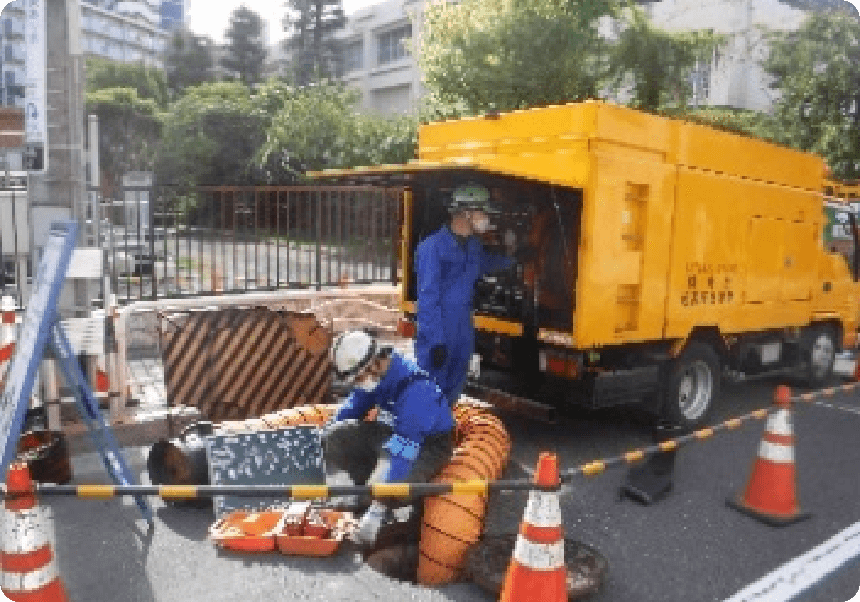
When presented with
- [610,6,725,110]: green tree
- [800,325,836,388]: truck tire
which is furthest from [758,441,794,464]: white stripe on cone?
[610,6,725,110]: green tree

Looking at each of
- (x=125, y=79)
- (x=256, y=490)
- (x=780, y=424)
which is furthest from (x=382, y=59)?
(x=256, y=490)

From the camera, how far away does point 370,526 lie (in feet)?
12.8

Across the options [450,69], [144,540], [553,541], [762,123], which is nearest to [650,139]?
[553,541]

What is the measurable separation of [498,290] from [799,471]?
2.80 metres

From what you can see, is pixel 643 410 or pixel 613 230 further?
pixel 643 410

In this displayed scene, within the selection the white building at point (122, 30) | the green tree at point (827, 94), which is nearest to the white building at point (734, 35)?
the green tree at point (827, 94)

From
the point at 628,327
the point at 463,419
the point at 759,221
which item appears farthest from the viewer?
the point at 759,221

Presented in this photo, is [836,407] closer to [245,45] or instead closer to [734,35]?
[734,35]

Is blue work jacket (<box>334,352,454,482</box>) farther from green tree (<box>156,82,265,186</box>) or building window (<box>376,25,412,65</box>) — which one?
building window (<box>376,25,412,65</box>)

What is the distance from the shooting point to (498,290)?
6.22m

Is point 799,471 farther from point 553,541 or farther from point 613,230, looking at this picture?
point 553,541

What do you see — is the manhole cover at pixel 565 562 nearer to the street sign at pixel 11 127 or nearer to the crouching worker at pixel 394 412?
the crouching worker at pixel 394 412

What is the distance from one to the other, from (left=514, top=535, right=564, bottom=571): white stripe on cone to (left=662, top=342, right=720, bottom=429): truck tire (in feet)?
11.8

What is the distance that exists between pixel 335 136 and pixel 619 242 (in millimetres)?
17434
